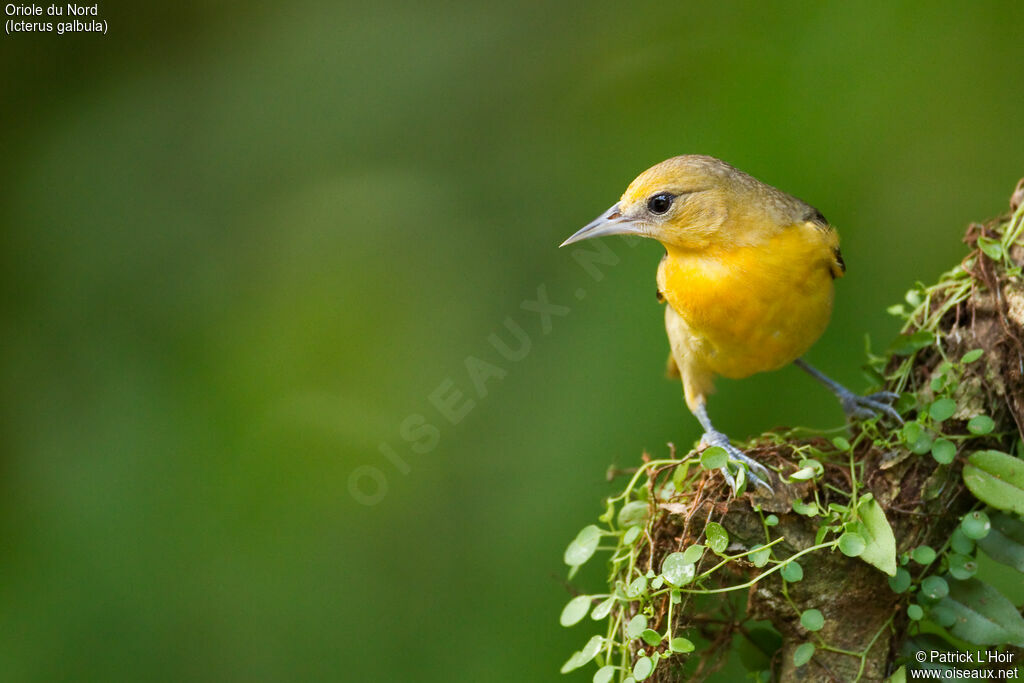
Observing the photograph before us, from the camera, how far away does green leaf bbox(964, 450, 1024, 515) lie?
7.15ft

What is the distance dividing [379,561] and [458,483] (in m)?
0.53

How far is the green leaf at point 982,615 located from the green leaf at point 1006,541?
0.28ft

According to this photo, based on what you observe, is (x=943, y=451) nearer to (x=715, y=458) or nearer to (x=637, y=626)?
(x=715, y=458)

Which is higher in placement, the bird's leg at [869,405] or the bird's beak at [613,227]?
Result: the bird's beak at [613,227]

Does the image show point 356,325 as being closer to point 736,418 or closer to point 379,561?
Answer: point 379,561

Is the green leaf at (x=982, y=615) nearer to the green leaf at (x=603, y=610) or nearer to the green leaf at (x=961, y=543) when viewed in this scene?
the green leaf at (x=961, y=543)

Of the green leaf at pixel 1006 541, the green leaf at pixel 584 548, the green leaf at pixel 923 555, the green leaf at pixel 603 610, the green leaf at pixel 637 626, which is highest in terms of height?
the green leaf at pixel 584 548

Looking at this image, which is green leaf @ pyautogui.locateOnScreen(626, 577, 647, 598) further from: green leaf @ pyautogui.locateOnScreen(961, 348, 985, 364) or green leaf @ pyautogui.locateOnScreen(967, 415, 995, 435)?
green leaf @ pyautogui.locateOnScreen(961, 348, 985, 364)

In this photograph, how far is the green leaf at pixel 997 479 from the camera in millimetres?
2180

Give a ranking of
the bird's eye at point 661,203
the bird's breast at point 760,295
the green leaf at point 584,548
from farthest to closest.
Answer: the bird's eye at point 661,203
the bird's breast at point 760,295
the green leaf at point 584,548

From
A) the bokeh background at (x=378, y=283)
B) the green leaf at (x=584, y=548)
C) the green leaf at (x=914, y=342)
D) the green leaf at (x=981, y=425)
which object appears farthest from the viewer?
the bokeh background at (x=378, y=283)

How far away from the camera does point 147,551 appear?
4.28 meters

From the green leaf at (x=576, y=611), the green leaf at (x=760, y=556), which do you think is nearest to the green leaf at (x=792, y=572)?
the green leaf at (x=760, y=556)

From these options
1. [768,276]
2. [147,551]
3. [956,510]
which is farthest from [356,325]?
[956,510]
